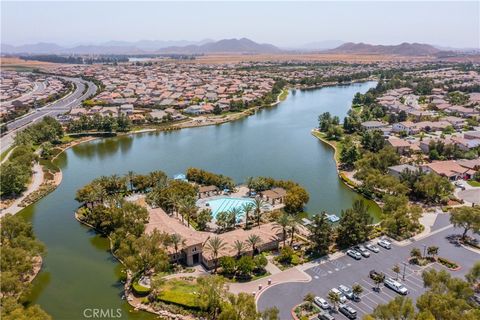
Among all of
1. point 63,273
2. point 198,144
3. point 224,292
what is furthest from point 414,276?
point 198,144

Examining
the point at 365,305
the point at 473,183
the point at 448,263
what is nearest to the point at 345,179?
the point at 473,183

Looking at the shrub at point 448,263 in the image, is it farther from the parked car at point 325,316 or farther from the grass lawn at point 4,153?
the grass lawn at point 4,153

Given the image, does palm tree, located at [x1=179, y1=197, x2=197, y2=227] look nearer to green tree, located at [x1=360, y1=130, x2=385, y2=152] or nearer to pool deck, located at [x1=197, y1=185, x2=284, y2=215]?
pool deck, located at [x1=197, y1=185, x2=284, y2=215]

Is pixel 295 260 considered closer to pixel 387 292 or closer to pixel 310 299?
pixel 310 299

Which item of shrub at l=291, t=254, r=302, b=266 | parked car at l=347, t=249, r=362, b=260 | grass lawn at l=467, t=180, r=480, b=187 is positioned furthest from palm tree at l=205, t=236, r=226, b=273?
grass lawn at l=467, t=180, r=480, b=187

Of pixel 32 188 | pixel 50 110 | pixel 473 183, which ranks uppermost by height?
pixel 50 110

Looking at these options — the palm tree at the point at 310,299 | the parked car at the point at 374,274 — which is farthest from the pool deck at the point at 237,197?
the palm tree at the point at 310,299

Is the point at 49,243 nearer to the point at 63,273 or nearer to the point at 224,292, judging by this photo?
the point at 63,273
